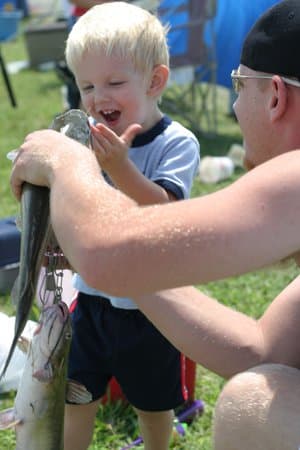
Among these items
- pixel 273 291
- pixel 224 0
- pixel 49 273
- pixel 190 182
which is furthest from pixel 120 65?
pixel 224 0

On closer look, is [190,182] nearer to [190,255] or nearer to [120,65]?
[120,65]

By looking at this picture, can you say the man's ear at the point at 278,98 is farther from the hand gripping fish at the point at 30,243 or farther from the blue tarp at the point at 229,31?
the blue tarp at the point at 229,31

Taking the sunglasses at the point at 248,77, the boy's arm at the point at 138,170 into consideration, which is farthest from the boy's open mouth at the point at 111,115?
the sunglasses at the point at 248,77

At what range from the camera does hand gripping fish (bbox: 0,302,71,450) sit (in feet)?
6.55

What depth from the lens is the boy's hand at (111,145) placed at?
213cm

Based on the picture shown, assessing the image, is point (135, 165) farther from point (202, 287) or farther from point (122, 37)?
point (202, 287)

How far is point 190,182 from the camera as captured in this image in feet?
8.32

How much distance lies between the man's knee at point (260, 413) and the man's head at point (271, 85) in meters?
0.60

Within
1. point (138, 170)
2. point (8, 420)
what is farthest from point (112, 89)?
point (8, 420)

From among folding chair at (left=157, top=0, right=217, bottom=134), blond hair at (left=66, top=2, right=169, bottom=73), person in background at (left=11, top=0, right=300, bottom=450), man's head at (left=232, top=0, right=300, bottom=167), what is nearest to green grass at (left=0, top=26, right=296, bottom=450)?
folding chair at (left=157, top=0, right=217, bottom=134)

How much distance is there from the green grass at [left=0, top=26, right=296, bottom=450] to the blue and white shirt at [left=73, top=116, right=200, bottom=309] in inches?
18.8

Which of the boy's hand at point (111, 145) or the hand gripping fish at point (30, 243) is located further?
the boy's hand at point (111, 145)

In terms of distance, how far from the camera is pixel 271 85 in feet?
6.11

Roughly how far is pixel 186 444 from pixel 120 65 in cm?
153
